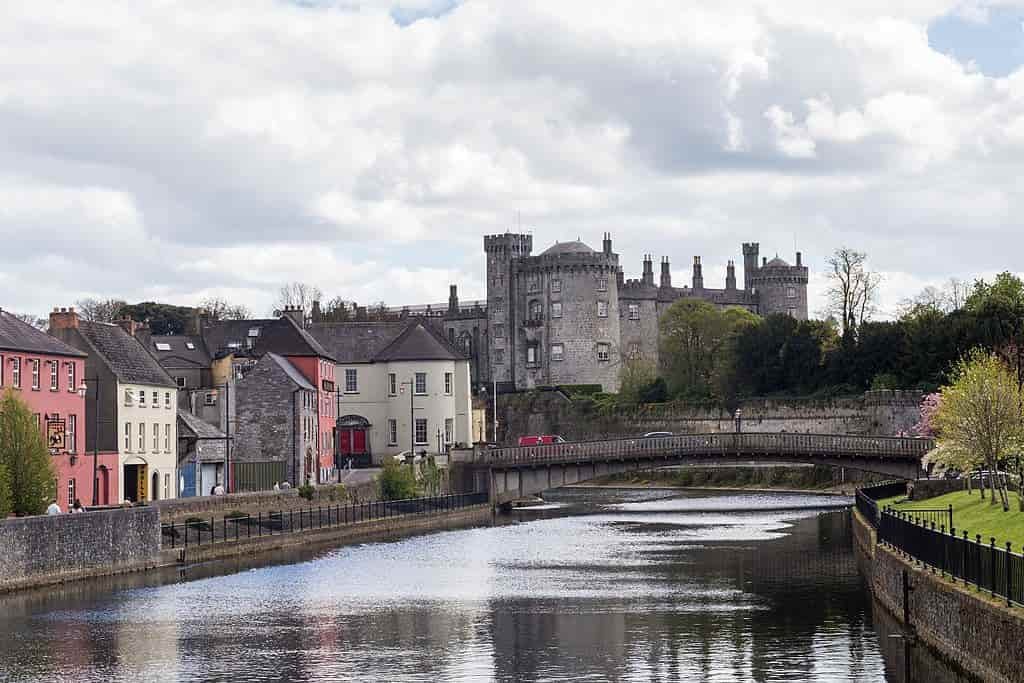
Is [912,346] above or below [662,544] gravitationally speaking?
above

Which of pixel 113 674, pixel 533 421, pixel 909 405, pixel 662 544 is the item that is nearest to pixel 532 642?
pixel 113 674

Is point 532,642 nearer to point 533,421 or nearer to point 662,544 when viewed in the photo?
point 662,544

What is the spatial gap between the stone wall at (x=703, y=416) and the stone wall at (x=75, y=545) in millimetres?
71437

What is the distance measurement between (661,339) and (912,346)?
135 ft

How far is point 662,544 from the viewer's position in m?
66.3

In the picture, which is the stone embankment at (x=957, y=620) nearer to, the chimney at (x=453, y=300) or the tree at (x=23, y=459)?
the tree at (x=23, y=459)

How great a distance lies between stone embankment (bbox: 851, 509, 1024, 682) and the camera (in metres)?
26.0

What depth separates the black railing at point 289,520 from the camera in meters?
56.5

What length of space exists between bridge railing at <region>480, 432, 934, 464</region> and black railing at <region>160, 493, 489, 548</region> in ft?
15.3

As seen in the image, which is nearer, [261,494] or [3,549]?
[3,549]

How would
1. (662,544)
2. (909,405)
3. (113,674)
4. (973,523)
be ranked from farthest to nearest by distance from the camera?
1. (909,405)
2. (662,544)
3. (973,523)
4. (113,674)

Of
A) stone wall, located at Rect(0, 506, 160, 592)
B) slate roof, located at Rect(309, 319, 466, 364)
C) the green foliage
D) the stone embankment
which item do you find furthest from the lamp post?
slate roof, located at Rect(309, 319, 466, 364)

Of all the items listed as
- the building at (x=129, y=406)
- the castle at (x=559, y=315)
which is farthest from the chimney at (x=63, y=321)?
the castle at (x=559, y=315)

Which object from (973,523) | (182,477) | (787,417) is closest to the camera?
(973,523)
